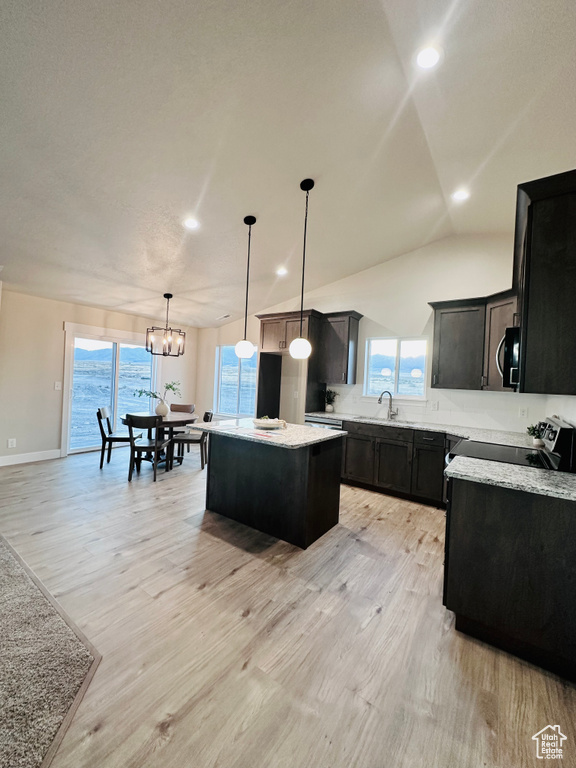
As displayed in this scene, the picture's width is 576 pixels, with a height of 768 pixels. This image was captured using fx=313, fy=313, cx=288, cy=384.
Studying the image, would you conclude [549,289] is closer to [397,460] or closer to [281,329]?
[397,460]

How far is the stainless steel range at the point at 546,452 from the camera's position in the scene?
6.29ft

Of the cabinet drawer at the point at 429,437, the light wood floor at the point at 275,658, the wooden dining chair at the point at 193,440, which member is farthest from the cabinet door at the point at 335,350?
the light wood floor at the point at 275,658

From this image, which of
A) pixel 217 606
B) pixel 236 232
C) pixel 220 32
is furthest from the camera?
pixel 236 232

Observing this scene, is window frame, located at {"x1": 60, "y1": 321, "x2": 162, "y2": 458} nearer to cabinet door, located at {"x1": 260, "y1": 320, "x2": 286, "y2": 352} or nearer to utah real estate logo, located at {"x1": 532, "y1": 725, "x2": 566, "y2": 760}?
cabinet door, located at {"x1": 260, "y1": 320, "x2": 286, "y2": 352}

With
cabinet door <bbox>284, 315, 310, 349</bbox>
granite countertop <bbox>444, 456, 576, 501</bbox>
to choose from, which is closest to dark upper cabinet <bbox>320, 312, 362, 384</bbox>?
cabinet door <bbox>284, 315, 310, 349</bbox>

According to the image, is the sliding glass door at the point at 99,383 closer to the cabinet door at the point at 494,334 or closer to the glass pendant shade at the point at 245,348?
the glass pendant shade at the point at 245,348

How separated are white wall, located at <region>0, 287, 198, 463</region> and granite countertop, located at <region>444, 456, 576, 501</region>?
18.9ft

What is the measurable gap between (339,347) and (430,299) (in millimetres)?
1434

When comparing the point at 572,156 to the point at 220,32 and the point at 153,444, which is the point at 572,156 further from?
the point at 153,444

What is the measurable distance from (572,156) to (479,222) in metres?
1.46

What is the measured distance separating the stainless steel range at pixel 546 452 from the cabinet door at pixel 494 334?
76cm

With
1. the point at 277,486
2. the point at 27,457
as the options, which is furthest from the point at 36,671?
the point at 27,457

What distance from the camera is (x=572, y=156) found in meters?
2.36

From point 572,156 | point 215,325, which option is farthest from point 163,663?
point 215,325
